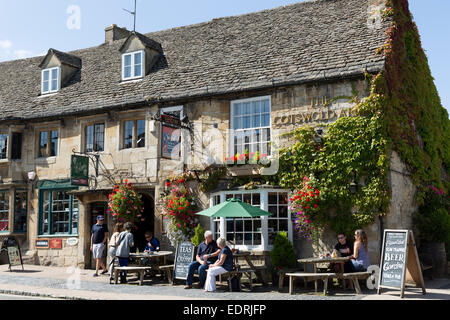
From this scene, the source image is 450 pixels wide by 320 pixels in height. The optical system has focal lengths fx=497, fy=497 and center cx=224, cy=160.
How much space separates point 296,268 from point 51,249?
9240 mm

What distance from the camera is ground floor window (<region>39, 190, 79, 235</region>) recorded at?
17562 millimetres

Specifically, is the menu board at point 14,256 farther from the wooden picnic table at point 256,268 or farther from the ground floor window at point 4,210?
the wooden picnic table at point 256,268

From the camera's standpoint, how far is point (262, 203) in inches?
547

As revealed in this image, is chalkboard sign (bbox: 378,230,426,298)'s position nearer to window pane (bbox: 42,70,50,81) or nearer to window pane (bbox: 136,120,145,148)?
window pane (bbox: 136,120,145,148)

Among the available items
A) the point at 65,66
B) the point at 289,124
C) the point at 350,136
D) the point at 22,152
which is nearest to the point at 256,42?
the point at 289,124

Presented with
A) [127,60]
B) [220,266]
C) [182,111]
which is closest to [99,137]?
[127,60]

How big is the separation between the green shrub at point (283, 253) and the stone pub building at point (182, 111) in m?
0.46

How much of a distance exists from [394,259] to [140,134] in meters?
Result: 9.46

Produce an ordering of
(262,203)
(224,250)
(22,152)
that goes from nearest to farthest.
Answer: (224,250) < (262,203) < (22,152)

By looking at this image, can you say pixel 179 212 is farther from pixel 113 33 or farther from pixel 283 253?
pixel 113 33

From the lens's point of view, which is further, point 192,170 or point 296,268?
point 192,170

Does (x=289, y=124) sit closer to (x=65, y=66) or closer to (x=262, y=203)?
(x=262, y=203)

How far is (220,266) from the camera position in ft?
37.8

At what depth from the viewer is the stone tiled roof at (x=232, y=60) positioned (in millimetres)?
14312
